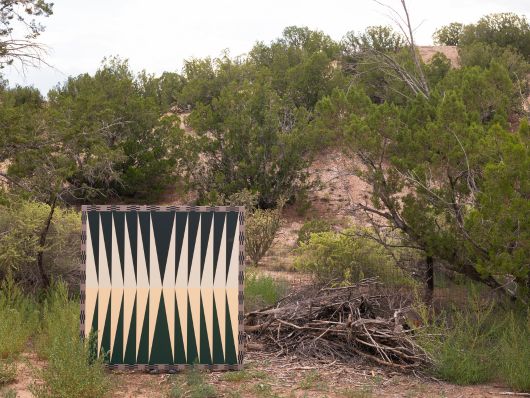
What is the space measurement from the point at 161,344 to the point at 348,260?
4962 mm

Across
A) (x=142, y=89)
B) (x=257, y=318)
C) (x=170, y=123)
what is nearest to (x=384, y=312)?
(x=257, y=318)

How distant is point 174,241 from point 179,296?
0.44 m

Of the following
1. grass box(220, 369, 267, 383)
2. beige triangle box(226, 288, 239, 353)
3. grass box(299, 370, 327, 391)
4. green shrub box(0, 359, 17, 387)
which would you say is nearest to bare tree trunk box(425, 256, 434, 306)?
grass box(299, 370, 327, 391)

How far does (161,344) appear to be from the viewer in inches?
265

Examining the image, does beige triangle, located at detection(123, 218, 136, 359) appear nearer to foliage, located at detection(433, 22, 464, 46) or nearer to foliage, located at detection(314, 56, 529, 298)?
foliage, located at detection(314, 56, 529, 298)

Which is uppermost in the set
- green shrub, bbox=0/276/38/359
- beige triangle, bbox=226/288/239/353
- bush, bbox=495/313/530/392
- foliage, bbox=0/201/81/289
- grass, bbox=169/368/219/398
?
foliage, bbox=0/201/81/289

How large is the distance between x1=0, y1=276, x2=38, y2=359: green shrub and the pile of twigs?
83.9 inches

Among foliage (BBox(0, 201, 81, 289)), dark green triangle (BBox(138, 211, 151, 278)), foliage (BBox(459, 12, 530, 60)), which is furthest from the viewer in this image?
foliage (BBox(459, 12, 530, 60))

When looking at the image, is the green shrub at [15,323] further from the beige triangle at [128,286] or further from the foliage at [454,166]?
the foliage at [454,166]

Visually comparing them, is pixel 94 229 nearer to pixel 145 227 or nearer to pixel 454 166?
pixel 145 227

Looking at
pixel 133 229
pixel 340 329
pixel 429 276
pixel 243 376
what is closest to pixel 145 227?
pixel 133 229

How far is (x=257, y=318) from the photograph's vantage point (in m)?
8.64

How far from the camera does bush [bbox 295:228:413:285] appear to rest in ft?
36.6

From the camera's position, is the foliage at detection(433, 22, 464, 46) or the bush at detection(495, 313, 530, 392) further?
the foliage at detection(433, 22, 464, 46)
